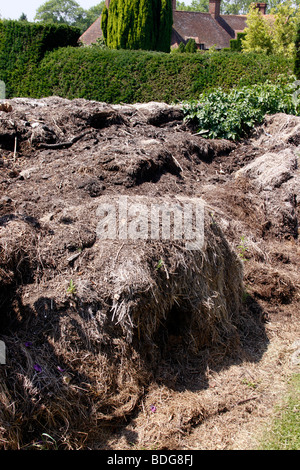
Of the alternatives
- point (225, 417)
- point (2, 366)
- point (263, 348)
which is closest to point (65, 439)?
point (2, 366)

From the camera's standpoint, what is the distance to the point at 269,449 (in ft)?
9.45

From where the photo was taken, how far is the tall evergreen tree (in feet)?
55.0

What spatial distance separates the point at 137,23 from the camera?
1675cm

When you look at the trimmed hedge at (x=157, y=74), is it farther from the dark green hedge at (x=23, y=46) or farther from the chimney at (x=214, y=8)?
the chimney at (x=214, y=8)

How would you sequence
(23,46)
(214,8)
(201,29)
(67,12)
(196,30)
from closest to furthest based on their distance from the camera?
(23,46) < (196,30) < (201,29) < (214,8) < (67,12)

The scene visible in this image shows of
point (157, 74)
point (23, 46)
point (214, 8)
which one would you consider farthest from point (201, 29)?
point (157, 74)

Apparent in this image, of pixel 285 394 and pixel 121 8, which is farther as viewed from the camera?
pixel 121 8

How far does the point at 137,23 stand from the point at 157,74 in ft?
21.1

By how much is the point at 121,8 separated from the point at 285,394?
1694 cm

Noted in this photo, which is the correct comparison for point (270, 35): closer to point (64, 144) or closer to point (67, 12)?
point (64, 144)

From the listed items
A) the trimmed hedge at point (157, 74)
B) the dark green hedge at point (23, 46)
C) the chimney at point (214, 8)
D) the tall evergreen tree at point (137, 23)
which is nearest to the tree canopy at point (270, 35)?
the tall evergreen tree at point (137, 23)

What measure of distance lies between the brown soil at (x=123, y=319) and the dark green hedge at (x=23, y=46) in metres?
8.06

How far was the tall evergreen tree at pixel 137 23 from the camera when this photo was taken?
659 inches

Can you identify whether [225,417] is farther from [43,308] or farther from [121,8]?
[121,8]
